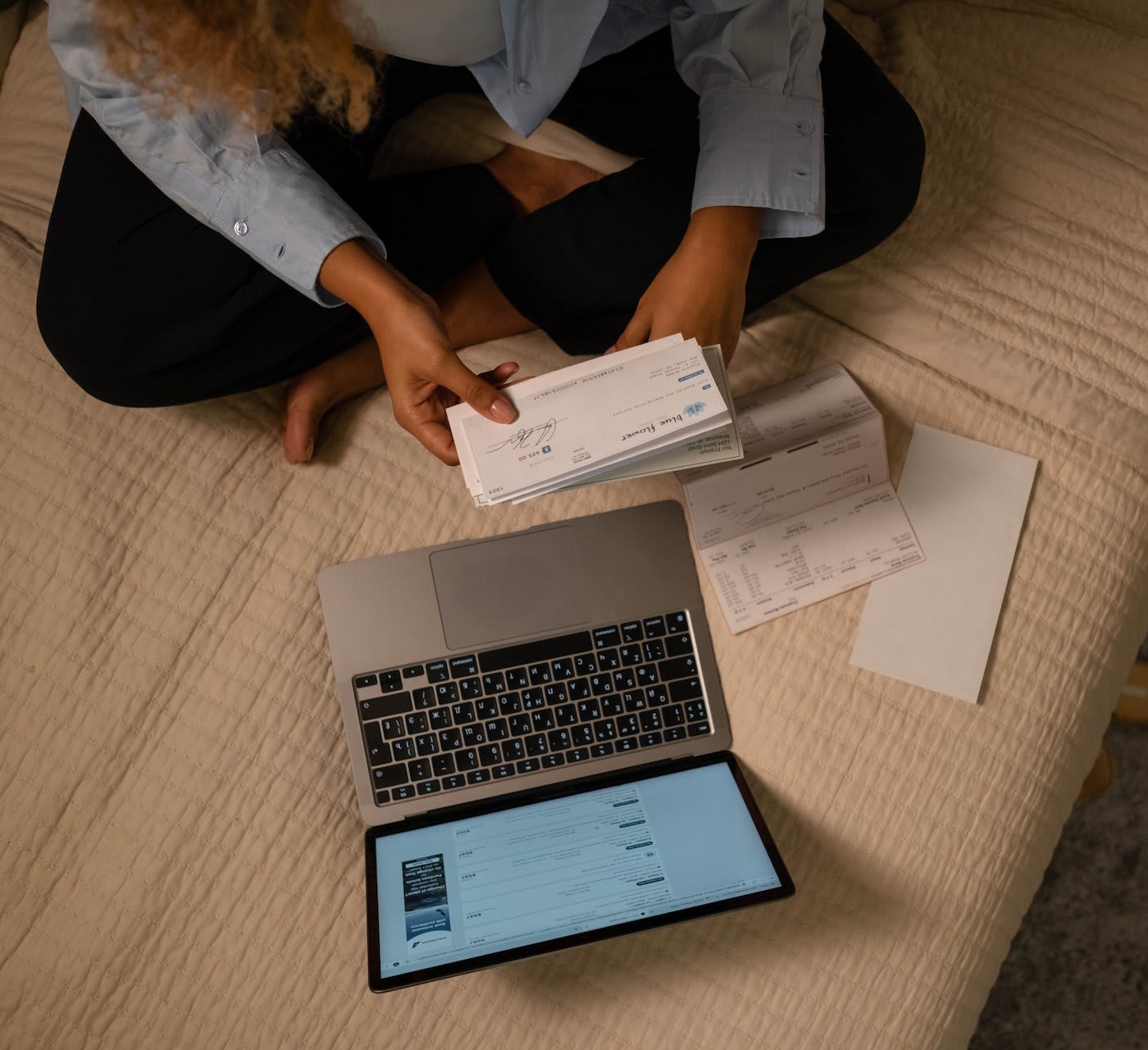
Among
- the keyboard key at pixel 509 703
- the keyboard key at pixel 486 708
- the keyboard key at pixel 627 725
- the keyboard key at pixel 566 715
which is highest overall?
the keyboard key at pixel 486 708

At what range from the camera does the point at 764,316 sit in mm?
865

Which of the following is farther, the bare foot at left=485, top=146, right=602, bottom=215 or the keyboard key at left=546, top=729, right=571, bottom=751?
the bare foot at left=485, top=146, right=602, bottom=215

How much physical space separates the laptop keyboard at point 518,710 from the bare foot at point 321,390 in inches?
8.8

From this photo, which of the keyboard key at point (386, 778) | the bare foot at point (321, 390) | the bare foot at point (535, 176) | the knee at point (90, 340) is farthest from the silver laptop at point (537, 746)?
the bare foot at point (535, 176)

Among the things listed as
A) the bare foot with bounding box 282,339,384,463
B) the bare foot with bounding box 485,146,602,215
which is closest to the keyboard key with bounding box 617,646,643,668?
the bare foot with bounding box 282,339,384,463

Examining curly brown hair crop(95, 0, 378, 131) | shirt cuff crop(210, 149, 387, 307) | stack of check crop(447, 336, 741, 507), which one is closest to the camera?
curly brown hair crop(95, 0, 378, 131)

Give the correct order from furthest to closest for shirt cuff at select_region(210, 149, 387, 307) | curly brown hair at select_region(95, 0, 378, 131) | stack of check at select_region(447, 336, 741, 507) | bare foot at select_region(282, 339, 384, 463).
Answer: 1. bare foot at select_region(282, 339, 384, 463)
2. shirt cuff at select_region(210, 149, 387, 307)
3. stack of check at select_region(447, 336, 741, 507)
4. curly brown hair at select_region(95, 0, 378, 131)

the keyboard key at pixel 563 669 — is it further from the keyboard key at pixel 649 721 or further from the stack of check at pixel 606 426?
the stack of check at pixel 606 426

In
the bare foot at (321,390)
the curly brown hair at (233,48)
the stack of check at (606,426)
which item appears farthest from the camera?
the bare foot at (321,390)

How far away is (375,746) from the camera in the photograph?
755 millimetres

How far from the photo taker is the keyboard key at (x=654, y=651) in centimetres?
78

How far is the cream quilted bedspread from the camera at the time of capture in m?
0.73
